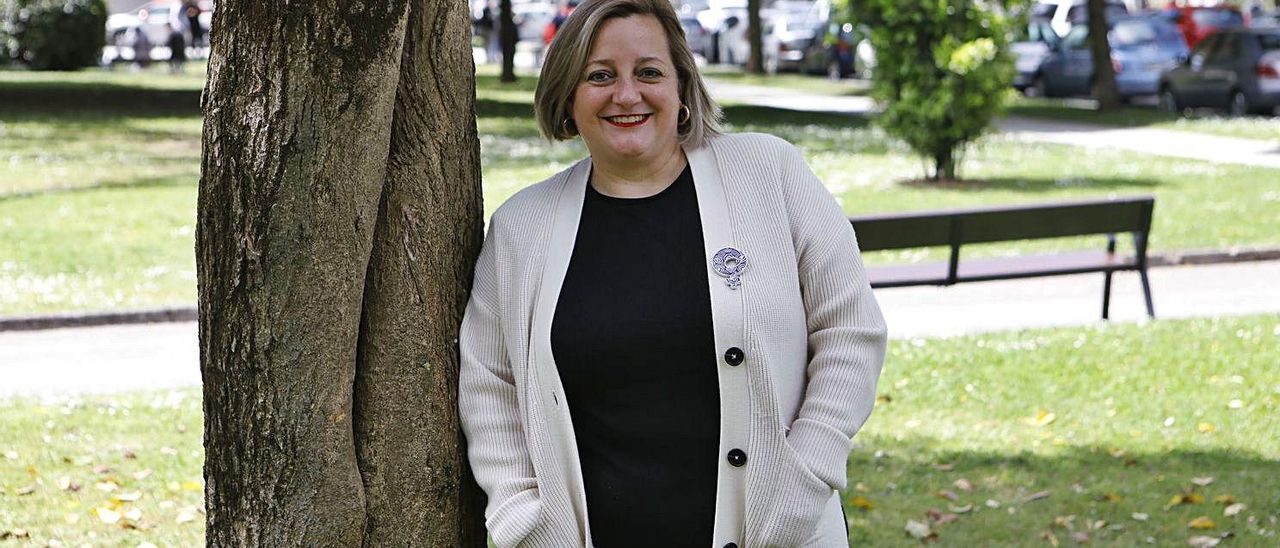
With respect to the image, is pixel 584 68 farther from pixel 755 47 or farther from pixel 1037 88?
pixel 755 47

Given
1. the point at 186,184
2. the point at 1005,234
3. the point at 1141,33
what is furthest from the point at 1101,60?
the point at 1005,234

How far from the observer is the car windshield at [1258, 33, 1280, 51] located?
80.6 ft

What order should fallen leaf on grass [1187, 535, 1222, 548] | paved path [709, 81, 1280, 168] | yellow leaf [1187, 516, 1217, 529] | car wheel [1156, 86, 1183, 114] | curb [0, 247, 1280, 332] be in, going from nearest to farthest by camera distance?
fallen leaf on grass [1187, 535, 1222, 548] < yellow leaf [1187, 516, 1217, 529] < curb [0, 247, 1280, 332] < paved path [709, 81, 1280, 168] < car wheel [1156, 86, 1183, 114]

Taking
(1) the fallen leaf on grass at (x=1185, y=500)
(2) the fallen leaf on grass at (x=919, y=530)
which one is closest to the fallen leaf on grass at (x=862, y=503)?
(2) the fallen leaf on grass at (x=919, y=530)

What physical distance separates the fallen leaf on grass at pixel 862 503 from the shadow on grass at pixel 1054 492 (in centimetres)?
2

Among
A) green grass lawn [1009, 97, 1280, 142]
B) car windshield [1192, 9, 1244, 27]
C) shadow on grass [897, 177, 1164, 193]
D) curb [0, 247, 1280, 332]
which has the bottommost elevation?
green grass lawn [1009, 97, 1280, 142]

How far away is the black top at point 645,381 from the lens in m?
3.04

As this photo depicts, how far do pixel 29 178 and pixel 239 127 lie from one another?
49.5 ft

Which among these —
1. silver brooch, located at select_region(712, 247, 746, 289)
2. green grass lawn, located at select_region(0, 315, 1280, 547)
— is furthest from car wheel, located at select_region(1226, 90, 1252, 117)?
silver brooch, located at select_region(712, 247, 746, 289)

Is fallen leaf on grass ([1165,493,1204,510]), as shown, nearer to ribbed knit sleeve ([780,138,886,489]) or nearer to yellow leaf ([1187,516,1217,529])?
yellow leaf ([1187,516,1217,529])

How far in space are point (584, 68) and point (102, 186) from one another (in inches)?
565

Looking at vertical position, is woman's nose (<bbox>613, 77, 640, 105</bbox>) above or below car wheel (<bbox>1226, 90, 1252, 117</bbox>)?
above

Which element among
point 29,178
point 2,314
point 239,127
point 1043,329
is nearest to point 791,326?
point 239,127

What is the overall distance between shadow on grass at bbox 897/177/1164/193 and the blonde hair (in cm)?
1352
